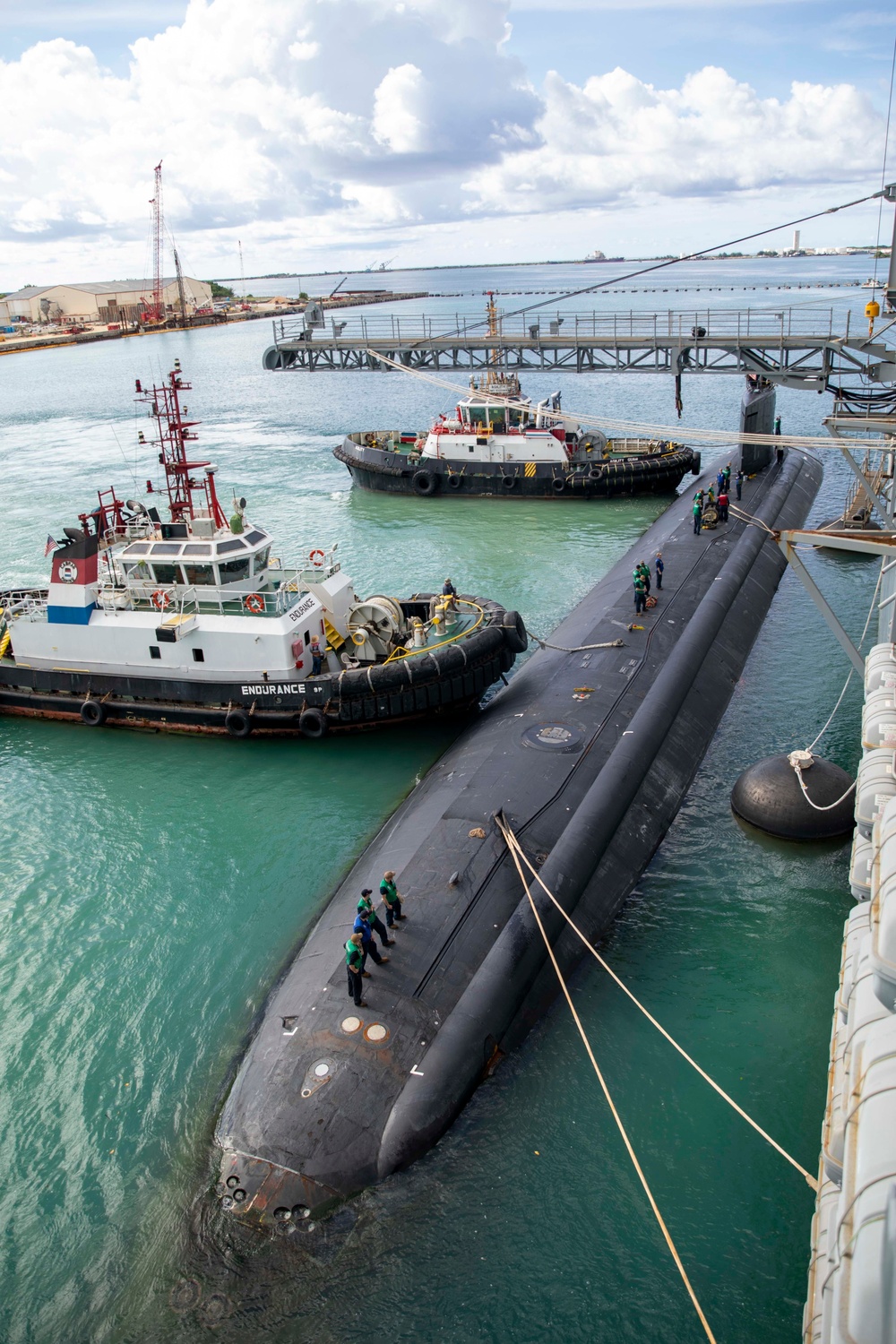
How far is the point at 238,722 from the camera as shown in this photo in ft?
70.9

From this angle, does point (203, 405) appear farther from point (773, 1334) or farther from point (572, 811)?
point (773, 1334)

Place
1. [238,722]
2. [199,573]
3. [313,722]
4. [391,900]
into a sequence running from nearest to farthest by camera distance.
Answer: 1. [391,900]
2. [313,722]
3. [238,722]
4. [199,573]

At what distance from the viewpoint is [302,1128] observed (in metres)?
10.6

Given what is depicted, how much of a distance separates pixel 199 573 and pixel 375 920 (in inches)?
480

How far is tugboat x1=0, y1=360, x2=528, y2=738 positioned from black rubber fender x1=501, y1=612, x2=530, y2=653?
42 millimetres

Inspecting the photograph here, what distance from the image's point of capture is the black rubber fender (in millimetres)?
21938

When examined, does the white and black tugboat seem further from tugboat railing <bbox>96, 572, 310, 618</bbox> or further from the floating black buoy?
the floating black buoy

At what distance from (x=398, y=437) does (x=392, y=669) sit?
96.5 feet

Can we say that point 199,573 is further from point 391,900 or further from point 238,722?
point 391,900

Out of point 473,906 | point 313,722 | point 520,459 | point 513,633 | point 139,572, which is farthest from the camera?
point 520,459

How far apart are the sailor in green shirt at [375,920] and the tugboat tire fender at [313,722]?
8.57 meters

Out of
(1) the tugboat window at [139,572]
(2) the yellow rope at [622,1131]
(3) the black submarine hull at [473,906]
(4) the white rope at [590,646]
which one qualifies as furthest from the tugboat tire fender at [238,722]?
(2) the yellow rope at [622,1131]

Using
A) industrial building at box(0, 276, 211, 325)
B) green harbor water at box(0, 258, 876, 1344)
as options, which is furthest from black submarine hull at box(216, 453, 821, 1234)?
industrial building at box(0, 276, 211, 325)

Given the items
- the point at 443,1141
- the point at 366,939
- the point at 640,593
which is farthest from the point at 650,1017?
the point at 640,593
